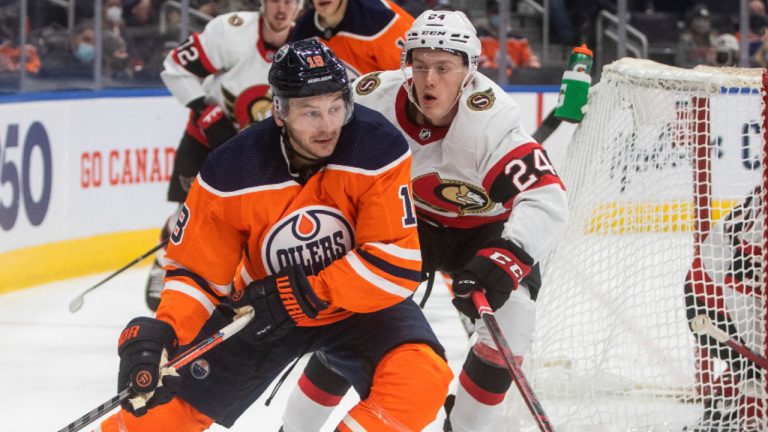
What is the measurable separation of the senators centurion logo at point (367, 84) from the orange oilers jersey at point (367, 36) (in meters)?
1.05

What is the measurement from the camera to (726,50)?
7.16 metres

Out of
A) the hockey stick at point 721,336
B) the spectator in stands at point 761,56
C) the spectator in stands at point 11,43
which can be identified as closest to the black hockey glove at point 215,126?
the spectator in stands at point 11,43

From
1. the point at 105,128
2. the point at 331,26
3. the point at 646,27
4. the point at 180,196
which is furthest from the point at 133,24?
the point at 646,27

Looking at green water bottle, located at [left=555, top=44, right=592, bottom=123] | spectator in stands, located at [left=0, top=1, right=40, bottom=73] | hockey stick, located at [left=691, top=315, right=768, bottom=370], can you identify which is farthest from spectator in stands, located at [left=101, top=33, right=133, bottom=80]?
hockey stick, located at [left=691, top=315, right=768, bottom=370]

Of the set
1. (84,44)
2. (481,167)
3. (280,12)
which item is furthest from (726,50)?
(481,167)

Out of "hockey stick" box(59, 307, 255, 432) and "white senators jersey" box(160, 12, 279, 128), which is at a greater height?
"white senators jersey" box(160, 12, 279, 128)

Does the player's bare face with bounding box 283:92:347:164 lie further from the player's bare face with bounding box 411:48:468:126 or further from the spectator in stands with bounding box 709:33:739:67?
the spectator in stands with bounding box 709:33:739:67

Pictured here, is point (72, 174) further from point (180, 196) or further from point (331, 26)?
point (331, 26)

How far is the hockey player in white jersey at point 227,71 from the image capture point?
4.54 metres

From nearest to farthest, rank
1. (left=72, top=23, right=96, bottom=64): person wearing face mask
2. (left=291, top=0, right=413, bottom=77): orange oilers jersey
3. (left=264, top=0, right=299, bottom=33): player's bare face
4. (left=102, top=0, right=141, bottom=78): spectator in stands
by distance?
(left=291, top=0, right=413, bottom=77): orange oilers jersey < (left=264, top=0, right=299, bottom=33): player's bare face < (left=72, top=23, right=96, bottom=64): person wearing face mask < (left=102, top=0, right=141, bottom=78): spectator in stands

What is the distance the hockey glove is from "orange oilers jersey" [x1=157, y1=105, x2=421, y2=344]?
10cm

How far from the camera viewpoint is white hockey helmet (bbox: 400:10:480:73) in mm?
2775

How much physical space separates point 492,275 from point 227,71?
2359 millimetres

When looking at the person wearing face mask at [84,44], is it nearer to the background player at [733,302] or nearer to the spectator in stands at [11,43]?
the spectator in stands at [11,43]
